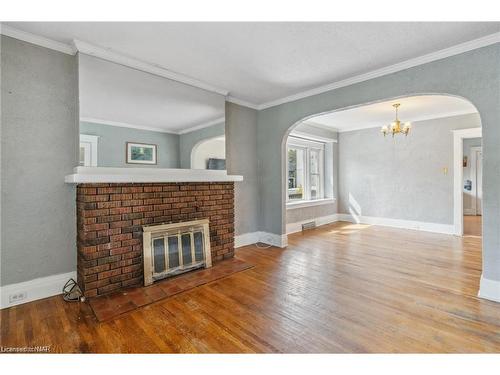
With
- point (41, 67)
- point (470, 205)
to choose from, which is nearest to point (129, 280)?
point (41, 67)

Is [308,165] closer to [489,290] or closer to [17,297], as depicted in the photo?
[489,290]

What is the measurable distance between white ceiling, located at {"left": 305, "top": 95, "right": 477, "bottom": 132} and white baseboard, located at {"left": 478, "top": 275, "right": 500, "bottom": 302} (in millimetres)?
2649

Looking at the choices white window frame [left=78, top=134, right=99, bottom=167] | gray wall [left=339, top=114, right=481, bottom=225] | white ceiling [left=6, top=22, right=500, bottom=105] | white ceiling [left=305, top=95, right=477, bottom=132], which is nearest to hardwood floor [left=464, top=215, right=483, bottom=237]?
gray wall [left=339, top=114, right=481, bottom=225]

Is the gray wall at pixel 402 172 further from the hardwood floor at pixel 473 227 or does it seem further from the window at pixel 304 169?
the window at pixel 304 169

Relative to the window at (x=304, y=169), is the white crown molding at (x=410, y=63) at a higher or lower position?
higher

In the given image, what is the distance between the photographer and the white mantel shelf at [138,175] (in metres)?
2.32

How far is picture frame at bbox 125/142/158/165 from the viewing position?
2713mm

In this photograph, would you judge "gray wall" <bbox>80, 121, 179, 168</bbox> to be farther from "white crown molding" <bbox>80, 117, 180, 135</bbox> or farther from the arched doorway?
the arched doorway

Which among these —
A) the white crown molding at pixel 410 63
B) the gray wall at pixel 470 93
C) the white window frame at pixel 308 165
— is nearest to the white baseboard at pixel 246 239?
the white window frame at pixel 308 165

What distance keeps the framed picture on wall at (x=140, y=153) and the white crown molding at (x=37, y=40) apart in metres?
1.07

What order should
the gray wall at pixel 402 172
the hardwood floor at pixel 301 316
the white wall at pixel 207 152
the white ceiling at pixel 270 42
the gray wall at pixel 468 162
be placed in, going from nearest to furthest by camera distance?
1. the hardwood floor at pixel 301 316
2. the white ceiling at pixel 270 42
3. the white wall at pixel 207 152
4. the gray wall at pixel 402 172
5. the gray wall at pixel 468 162

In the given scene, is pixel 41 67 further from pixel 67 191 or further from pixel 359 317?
pixel 359 317

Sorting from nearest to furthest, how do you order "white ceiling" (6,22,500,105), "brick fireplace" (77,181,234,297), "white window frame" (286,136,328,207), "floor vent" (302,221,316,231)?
"white ceiling" (6,22,500,105) < "brick fireplace" (77,181,234,297) < "floor vent" (302,221,316,231) < "white window frame" (286,136,328,207)
